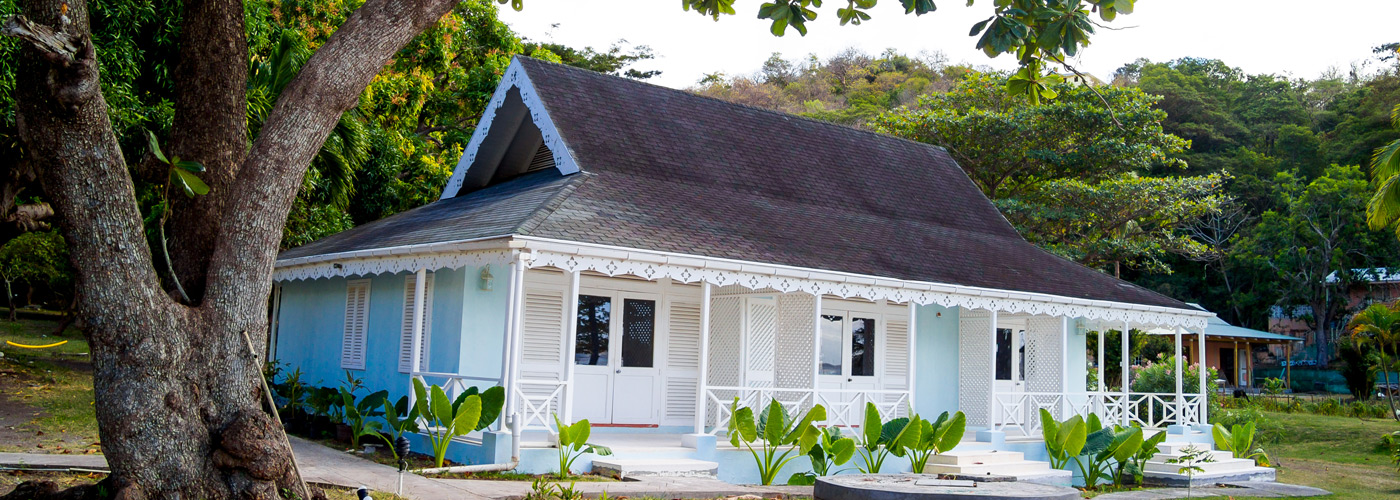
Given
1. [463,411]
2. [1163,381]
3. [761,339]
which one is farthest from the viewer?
[1163,381]

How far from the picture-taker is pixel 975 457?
13.7 meters

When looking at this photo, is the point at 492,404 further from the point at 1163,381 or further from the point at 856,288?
the point at 1163,381

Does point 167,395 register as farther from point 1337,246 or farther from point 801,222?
point 1337,246

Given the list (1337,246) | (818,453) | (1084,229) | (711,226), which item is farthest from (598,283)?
(1337,246)

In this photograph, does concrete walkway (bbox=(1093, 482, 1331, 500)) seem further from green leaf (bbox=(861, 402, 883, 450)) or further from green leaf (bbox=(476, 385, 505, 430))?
green leaf (bbox=(476, 385, 505, 430))

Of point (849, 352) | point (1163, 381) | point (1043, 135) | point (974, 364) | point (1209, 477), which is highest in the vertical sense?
point (1043, 135)

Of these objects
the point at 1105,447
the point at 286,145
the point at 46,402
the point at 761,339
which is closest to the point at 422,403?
the point at 286,145

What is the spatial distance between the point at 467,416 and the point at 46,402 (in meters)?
8.70

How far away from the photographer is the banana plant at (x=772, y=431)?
11.4m

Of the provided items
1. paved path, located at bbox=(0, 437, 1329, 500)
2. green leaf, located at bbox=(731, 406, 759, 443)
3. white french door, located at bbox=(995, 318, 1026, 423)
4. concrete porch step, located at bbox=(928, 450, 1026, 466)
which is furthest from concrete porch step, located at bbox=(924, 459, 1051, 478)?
white french door, located at bbox=(995, 318, 1026, 423)

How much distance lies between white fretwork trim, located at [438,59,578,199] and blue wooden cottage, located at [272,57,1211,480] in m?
0.04

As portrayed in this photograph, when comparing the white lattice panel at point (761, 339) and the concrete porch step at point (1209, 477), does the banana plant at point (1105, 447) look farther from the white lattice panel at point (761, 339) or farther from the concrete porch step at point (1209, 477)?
the white lattice panel at point (761, 339)

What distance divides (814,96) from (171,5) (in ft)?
177

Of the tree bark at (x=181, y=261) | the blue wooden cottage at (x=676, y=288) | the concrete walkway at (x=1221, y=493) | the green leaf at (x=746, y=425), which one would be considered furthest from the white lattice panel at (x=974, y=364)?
the tree bark at (x=181, y=261)
